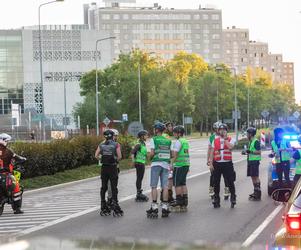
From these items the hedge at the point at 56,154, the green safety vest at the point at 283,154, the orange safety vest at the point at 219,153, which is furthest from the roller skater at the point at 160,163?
the hedge at the point at 56,154

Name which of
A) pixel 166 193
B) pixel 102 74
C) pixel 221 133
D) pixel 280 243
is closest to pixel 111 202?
pixel 166 193

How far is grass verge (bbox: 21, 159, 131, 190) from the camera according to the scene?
21.2 m

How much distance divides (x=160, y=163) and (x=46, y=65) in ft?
385

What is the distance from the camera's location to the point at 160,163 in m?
13.1

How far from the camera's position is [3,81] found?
425 ft

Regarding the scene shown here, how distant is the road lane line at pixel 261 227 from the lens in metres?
9.69

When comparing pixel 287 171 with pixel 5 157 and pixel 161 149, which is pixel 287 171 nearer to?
pixel 161 149

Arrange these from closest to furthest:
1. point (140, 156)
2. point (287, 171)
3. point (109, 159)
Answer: point (109, 159), point (287, 171), point (140, 156)

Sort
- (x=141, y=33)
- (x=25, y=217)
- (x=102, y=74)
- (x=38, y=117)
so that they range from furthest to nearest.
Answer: (x=141, y=33)
(x=102, y=74)
(x=38, y=117)
(x=25, y=217)

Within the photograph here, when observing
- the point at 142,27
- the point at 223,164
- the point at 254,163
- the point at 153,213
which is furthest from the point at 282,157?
the point at 142,27

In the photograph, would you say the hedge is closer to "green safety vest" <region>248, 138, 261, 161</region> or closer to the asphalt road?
the asphalt road

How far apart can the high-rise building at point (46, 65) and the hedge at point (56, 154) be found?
321ft

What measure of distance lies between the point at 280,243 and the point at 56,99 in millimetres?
123039

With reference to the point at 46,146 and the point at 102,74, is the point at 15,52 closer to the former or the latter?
the point at 102,74
